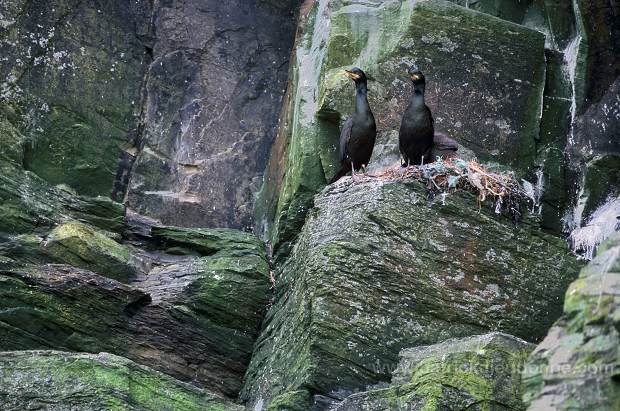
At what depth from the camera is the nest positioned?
11.8 metres

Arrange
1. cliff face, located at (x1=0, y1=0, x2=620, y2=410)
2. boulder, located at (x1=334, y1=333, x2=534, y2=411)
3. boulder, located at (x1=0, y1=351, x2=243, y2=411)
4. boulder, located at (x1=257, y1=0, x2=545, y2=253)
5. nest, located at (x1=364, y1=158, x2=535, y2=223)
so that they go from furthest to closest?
1. boulder, located at (x1=257, y1=0, x2=545, y2=253)
2. nest, located at (x1=364, y1=158, x2=535, y2=223)
3. cliff face, located at (x1=0, y1=0, x2=620, y2=410)
4. boulder, located at (x1=0, y1=351, x2=243, y2=411)
5. boulder, located at (x1=334, y1=333, x2=534, y2=411)

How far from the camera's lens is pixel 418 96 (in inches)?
520

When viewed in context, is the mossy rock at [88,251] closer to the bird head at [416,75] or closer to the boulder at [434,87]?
the boulder at [434,87]

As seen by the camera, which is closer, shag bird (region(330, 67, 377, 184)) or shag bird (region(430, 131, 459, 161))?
shag bird (region(430, 131, 459, 161))

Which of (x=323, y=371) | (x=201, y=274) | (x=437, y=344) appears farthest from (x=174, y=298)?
(x=437, y=344)

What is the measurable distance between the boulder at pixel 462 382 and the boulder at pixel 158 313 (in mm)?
2827

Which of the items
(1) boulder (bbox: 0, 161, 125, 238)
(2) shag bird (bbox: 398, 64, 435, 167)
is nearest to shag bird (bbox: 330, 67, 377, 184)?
(2) shag bird (bbox: 398, 64, 435, 167)

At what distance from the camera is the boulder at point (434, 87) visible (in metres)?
14.0

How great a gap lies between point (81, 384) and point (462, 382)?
3.06 meters

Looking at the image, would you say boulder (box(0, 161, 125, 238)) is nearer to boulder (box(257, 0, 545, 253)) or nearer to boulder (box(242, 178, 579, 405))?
boulder (box(257, 0, 545, 253))

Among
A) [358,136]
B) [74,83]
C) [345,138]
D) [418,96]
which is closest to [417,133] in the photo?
[418,96]

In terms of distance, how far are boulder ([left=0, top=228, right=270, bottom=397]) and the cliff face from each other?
0.9 inches

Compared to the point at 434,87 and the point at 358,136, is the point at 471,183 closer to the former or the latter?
the point at 358,136

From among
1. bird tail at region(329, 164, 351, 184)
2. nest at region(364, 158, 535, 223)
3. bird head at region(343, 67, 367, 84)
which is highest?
bird head at region(343, 67, 367, 84)
